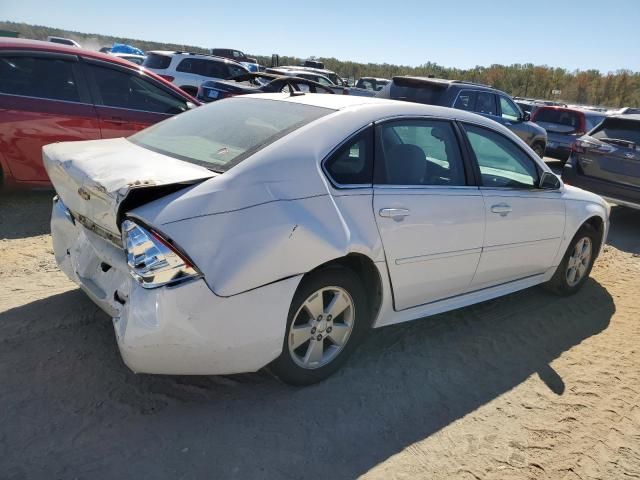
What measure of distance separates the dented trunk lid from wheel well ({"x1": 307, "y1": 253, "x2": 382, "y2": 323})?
928mm

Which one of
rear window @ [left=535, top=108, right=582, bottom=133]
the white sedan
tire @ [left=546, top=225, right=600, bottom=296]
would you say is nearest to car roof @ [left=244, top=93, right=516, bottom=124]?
the white sedan

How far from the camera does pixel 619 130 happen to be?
307 inches

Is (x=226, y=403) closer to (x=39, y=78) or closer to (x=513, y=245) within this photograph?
(x=513, y=245)

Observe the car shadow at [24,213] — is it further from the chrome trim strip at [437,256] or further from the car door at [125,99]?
the chrome trim strip at [437,256]

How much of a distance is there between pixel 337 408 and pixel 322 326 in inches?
17.8

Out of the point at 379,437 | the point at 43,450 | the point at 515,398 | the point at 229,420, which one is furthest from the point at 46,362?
the point at 515,398

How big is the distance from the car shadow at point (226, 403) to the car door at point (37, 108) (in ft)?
7.77

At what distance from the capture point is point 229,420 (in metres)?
2.72

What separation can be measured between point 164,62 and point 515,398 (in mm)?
15348

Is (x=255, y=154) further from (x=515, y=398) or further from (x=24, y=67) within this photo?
(x=24, y=67)

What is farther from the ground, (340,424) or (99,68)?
(99,68)

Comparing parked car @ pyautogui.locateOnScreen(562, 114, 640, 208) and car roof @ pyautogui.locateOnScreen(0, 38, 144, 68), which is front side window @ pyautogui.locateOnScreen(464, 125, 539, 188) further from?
car roof @ pyautogui.locateOnScreen(0, 38, 144, 68)

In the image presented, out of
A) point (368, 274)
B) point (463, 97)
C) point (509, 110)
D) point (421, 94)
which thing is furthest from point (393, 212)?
point (509, 110)

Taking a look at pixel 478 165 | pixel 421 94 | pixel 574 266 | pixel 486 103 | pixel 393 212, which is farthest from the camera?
pixel 486 103
